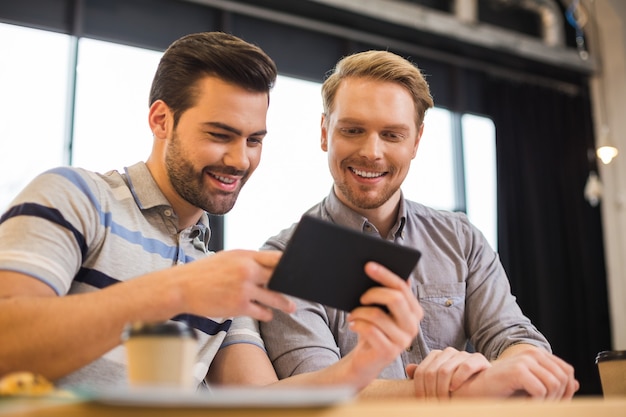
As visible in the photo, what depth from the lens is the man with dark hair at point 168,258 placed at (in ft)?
3.62

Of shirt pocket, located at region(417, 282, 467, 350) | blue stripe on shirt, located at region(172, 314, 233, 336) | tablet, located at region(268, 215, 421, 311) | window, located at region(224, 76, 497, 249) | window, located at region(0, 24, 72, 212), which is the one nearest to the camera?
tablet, located at region(268, 215, 421, 311)

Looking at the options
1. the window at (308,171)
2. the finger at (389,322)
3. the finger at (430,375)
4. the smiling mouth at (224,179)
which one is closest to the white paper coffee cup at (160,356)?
the finger at (389,322)

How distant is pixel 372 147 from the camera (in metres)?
1.92

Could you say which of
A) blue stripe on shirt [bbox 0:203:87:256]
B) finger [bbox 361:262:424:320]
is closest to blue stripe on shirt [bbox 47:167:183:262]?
blue stripe on shirt [bbox 0:203:87:256]

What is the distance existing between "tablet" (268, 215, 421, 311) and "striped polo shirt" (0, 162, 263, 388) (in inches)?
16.9

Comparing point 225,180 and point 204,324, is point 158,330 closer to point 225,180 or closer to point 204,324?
point 204,324

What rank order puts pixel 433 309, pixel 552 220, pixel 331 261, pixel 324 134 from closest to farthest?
pixel 331 261 < pixel 433 309 < pixel 324 134 < pixel 552 220

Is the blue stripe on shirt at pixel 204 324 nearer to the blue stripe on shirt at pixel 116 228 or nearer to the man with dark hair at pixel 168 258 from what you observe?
the man with dark hair at pixel 168 258

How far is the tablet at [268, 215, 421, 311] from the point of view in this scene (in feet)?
3.43

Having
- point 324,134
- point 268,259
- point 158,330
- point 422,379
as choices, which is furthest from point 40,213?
point 324,134

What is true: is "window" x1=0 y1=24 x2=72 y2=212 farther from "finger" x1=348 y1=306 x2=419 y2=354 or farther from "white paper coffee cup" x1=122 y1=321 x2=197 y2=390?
"white paper coffee cup" x1=122 y1=321 x2=197 y2=390

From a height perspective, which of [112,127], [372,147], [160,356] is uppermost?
[112,127]

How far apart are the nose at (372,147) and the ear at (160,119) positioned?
510mm

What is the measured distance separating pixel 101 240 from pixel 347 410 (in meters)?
0.91
